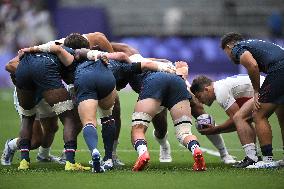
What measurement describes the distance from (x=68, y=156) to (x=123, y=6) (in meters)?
23.1

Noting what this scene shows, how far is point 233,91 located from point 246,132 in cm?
84

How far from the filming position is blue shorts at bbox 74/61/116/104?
11625mm

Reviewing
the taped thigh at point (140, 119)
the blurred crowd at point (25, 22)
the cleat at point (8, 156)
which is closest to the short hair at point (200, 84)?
the taped thigh at point (140, 119)

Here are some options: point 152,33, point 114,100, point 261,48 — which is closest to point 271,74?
point 261,48

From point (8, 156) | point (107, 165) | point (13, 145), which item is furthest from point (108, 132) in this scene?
point (8, 156)

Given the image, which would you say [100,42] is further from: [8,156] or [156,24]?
[156,24]

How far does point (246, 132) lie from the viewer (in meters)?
12.4

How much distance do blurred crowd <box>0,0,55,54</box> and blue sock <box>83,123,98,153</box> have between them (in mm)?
20183

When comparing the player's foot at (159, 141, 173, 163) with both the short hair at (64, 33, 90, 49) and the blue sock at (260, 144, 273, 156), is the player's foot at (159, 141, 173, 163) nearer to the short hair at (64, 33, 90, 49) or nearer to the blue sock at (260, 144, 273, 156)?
the blue sock at (260, 144, 273, 156)

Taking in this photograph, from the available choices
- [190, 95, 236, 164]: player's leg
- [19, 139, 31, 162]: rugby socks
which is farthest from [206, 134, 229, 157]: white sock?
[19, 139, 31, 162]: rugby socks

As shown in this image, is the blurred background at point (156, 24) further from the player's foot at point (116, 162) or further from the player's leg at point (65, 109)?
the player's leg at point (65, 109)

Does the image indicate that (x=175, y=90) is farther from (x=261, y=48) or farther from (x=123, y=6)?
(x=123, y=6)

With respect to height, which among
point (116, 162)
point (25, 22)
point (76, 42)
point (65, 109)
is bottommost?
point (116, 162)

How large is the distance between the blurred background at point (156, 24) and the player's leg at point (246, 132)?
16949mm
